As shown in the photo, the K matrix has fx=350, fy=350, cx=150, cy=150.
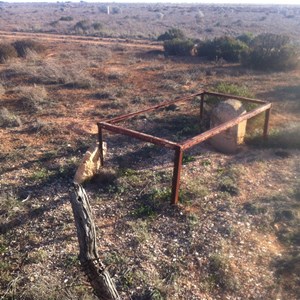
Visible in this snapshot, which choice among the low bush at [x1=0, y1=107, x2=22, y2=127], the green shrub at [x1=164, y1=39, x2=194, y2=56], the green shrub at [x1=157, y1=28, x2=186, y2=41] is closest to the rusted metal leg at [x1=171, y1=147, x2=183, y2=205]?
the low bush at [x1=0, y1=107, x2=22, y2=127]

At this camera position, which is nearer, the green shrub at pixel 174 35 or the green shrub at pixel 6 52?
the green shrub at pixel 6 52

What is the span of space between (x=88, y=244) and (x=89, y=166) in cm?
387

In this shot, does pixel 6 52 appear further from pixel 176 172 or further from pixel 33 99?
pixel 176 172

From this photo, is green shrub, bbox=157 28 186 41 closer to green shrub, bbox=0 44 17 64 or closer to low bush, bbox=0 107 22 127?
green shrub, bbox=0 44 17 64

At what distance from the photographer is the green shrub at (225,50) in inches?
781

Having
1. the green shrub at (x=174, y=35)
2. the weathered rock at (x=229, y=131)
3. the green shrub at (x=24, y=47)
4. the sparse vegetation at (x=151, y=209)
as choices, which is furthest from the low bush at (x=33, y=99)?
the green shrub at (x=174, y=35)

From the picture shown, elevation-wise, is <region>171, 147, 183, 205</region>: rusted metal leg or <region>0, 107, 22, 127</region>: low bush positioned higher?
<region>171, 147, 183, 205</region>: rusted metal leg

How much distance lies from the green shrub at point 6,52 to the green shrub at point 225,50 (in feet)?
36.7

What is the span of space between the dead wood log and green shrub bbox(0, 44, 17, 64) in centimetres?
1857

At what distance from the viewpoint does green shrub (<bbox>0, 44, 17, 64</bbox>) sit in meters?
19.1

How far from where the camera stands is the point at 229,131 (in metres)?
7.93

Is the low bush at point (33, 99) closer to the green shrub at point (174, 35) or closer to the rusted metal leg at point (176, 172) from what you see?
the rusted metal leg at point (176, 172)

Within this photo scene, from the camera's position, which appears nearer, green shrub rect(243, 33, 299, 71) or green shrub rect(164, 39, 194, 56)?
green shrub rect(243, 33, 299, 71)

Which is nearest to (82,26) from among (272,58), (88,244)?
(272,58)
